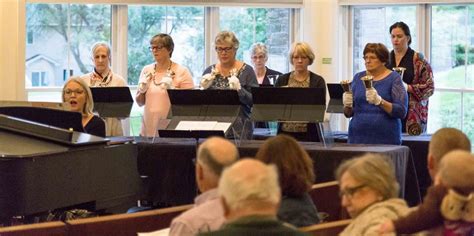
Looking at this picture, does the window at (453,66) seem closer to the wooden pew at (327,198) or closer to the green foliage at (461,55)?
the green foliage at (461,55)

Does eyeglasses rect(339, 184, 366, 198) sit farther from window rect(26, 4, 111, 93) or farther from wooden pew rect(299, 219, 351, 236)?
window rect(26, 4, 111, 93)

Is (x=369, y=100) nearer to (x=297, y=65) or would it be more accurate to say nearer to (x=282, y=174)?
(x=297, y=65)

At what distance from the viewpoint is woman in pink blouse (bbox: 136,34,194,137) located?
6.55 metres

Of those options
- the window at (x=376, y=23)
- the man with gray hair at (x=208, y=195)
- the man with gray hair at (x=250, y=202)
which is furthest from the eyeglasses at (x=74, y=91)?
the window at (x=376, y=23)

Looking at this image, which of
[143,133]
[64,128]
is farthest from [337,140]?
[64,128]

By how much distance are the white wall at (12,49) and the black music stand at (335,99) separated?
3.24m

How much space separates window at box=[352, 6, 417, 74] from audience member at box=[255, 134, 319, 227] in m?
6.69

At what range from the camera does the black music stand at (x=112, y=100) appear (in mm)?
6293

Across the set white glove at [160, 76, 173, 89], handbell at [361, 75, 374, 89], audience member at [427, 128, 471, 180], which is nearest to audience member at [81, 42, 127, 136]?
white glove at [160, 76, 173, 89]

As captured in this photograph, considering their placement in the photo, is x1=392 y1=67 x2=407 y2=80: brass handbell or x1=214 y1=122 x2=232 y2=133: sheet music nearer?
x1=214 y1=122 x2=232 y2=133: sheet music

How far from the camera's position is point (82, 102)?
550cm

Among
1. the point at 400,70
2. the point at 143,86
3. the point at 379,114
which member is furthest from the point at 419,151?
the point at 143,86

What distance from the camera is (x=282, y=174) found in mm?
3398

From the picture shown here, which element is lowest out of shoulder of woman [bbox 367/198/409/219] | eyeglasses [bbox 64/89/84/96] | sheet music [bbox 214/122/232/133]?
shoulder of woman [bbox 367/198/409/219]
